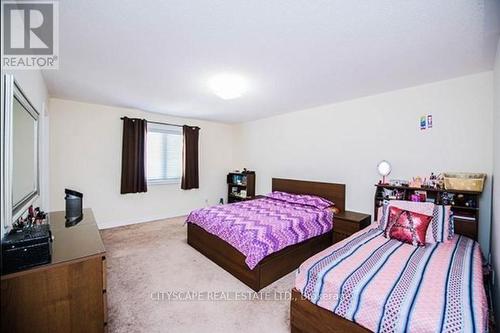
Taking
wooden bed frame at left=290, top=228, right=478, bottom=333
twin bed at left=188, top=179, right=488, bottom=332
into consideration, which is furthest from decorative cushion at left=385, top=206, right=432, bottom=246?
wooden bed frame at left=290, top=228, right=478, bottom=333

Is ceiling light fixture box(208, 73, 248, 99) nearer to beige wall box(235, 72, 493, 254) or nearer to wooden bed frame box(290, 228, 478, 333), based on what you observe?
beige wall box(235, 72, 493, 254)

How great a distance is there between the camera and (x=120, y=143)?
454 centimetres

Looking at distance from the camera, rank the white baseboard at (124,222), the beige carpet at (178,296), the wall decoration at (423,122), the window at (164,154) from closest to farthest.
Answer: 1. the beige carpet at (178,296)
2. the wall decoration at (423,122)
3. the white baseboard at (124,222)
4. the window at (164,154)

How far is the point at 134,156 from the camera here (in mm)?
4570

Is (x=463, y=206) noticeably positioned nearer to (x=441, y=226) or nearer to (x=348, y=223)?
(x=441, y=226)

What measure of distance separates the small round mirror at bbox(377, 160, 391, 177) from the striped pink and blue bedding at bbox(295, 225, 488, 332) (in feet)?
4.13

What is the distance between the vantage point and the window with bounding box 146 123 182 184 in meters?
4.94

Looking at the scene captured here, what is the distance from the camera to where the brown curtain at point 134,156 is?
448cm

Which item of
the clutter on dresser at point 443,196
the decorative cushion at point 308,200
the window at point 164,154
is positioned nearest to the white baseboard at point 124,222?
the window at point 164,154

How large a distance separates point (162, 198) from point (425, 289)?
15.9ft

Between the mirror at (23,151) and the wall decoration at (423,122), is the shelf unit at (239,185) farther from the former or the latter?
the mirror at (23,151)

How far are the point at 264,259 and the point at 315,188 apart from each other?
208 cm

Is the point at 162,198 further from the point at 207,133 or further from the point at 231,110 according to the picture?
the point at 231,110

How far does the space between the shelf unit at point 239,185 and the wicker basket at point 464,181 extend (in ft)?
11.6
